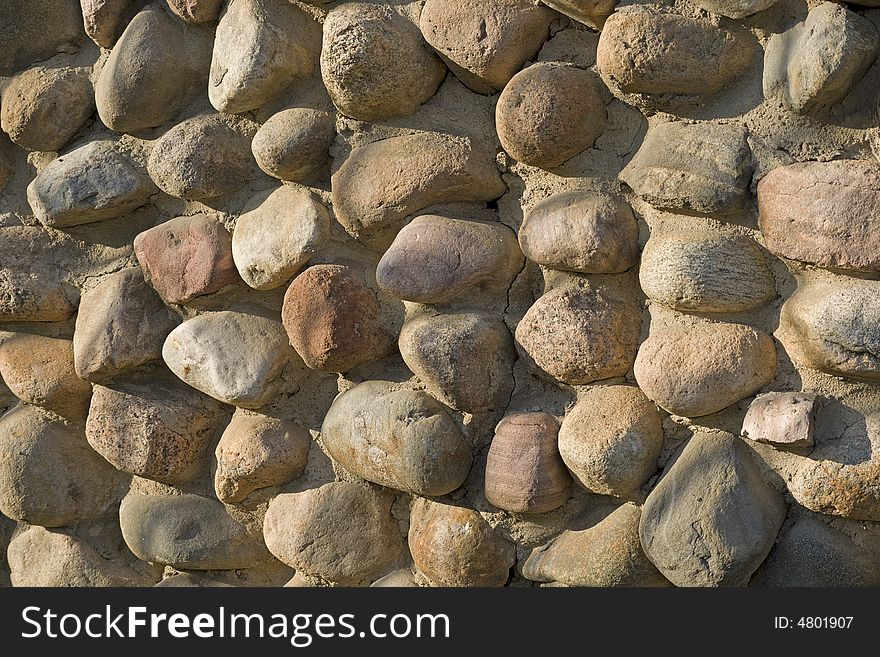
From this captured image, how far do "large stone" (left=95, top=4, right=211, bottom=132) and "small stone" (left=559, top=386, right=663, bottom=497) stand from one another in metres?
0.60

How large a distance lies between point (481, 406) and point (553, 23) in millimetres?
393

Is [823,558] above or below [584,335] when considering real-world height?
below

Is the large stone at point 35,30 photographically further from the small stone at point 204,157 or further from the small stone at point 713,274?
the small stone at point 713,274

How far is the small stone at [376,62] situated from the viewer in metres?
0.99

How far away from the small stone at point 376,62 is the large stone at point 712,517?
1.50ft

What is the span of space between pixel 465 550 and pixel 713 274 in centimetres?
38

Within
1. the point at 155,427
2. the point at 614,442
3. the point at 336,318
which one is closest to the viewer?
the point at 614,442

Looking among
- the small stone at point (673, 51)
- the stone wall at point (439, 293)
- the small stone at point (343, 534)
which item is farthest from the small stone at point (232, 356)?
the small stone at point (673, 51)

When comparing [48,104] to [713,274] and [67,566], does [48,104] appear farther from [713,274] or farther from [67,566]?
[713,274]

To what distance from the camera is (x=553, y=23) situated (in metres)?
0.97

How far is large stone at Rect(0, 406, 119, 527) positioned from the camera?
1.20 m

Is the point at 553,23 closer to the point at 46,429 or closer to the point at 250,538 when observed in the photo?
the point at 250,538

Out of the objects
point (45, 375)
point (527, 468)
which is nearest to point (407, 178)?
point (527, 468)

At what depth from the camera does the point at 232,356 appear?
1088 mm
